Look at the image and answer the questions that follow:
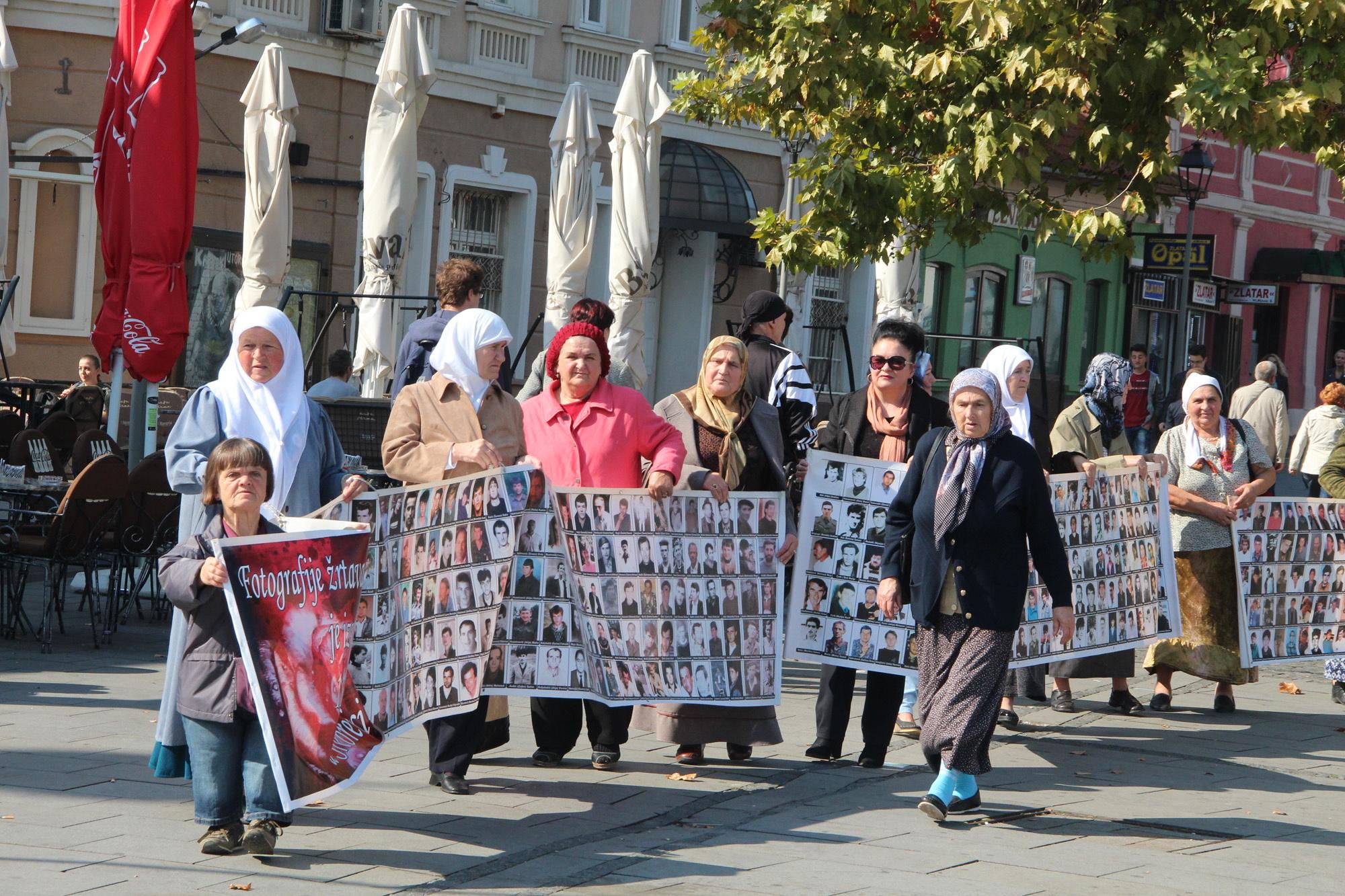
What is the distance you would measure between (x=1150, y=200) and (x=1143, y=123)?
2.82ft

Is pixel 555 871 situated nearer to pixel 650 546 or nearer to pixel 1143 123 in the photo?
pixel 650 546

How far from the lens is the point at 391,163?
631 inches

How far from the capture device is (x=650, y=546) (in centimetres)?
779

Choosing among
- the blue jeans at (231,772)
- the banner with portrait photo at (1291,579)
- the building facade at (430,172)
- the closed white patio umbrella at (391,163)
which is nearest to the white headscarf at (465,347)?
the blue jeans at (231,772)

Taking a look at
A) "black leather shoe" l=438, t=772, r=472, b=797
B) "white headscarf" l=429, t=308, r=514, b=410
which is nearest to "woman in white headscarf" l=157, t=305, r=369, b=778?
"white headscarf" l=429, t=308, r=514, b=410

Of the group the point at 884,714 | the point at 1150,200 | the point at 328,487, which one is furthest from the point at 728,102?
the point at 328,487

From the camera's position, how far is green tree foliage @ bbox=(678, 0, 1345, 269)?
1251 centimetres

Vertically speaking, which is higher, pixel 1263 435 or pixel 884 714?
pixel 1263 435

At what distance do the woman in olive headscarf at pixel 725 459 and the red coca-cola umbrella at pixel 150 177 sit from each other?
407cm

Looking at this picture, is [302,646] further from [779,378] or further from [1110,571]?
[1110,571]

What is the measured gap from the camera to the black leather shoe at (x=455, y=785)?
7.39 meters

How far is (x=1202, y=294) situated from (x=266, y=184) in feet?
74.7

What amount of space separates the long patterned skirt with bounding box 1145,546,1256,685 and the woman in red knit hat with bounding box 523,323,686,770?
391 centimetres

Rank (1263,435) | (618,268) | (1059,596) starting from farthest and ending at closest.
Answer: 1. (1263,435)
2. (618,268)
3. (1059,596)
